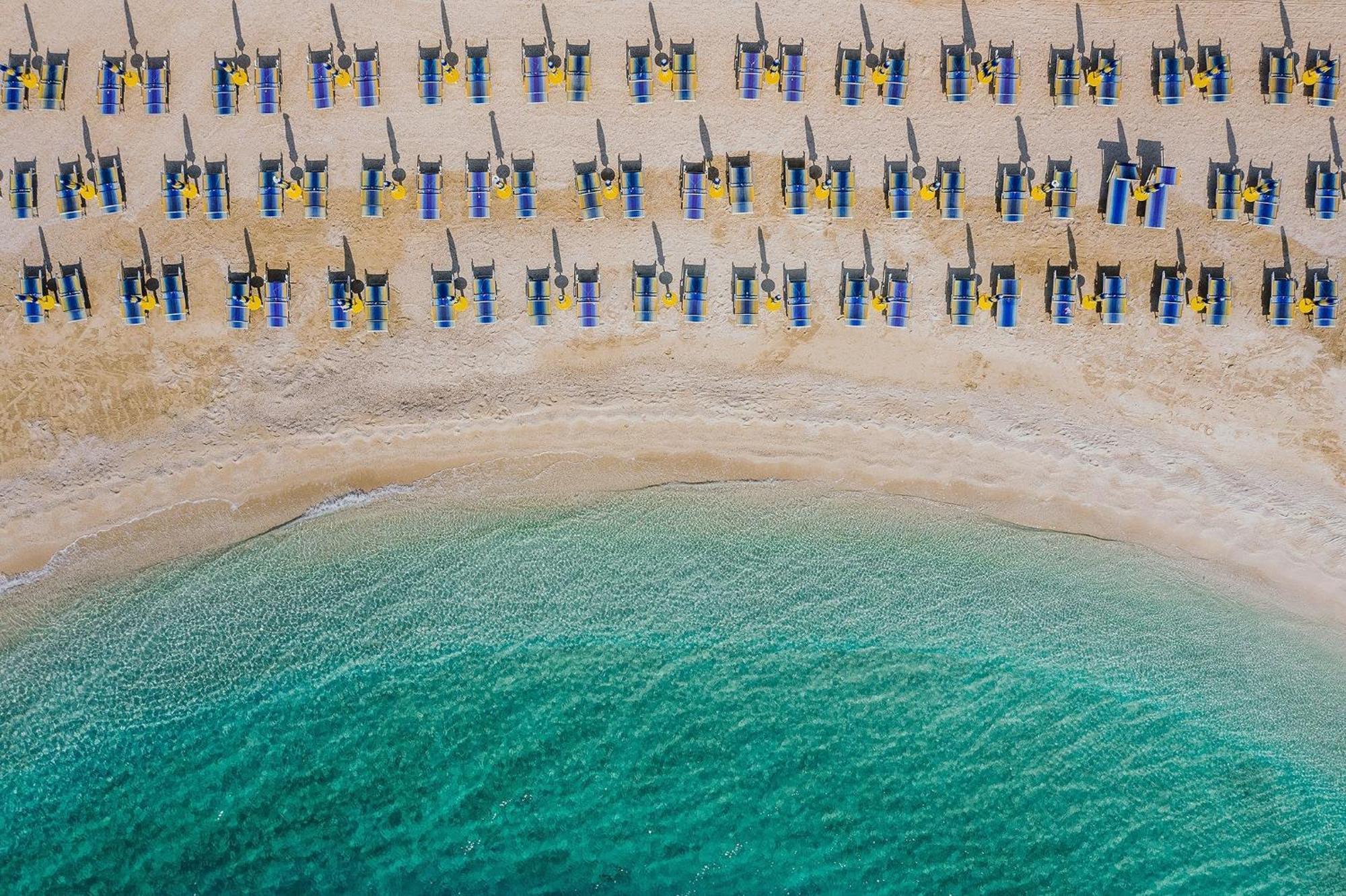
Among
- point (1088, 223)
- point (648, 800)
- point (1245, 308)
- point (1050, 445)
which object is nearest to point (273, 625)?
point (648, 800)

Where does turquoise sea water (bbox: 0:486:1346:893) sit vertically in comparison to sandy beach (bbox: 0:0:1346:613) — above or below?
below

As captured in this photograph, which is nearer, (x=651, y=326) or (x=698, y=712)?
(x=651, y=326)

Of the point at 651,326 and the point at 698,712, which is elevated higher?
the point at 651,326

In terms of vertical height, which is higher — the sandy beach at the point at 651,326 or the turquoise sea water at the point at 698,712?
the sandy beach at the point at 651,326

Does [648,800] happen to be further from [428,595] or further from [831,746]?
[428,595]
